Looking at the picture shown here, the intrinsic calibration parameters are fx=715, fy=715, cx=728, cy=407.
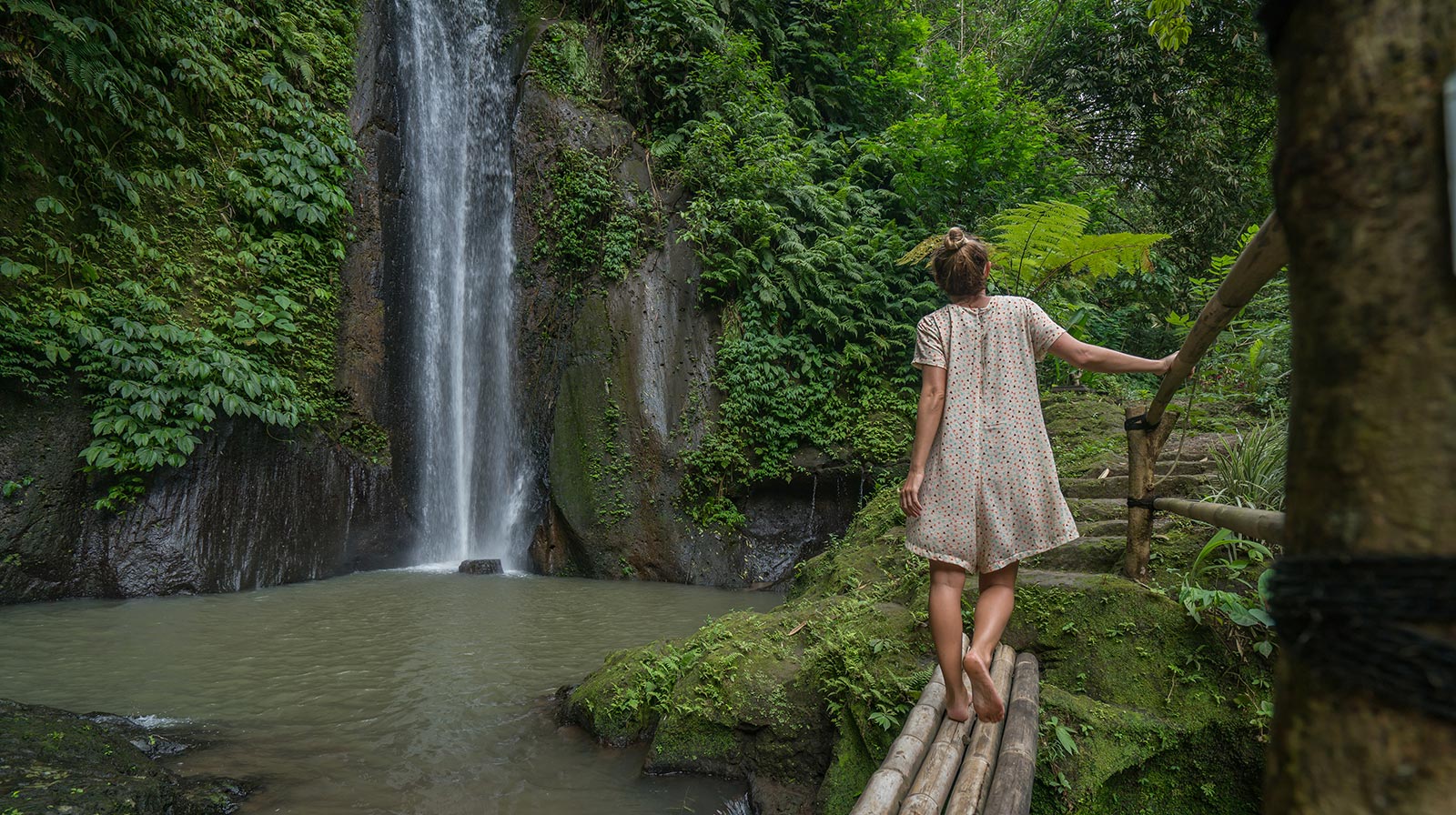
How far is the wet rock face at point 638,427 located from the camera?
29.6 ft

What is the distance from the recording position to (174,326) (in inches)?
292

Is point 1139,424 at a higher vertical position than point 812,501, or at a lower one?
higher

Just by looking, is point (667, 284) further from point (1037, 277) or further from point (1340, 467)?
point (1340, 467)

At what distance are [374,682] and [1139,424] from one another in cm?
470

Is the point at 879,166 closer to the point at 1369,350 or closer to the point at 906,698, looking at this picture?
the point at 906,698

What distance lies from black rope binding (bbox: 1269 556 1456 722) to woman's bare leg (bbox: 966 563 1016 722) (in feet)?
5.67

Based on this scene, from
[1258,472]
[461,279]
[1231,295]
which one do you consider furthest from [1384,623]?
[461,279]

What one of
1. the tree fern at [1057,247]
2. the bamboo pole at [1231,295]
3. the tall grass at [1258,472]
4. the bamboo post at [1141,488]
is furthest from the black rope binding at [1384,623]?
the tree fern at [1057,247]

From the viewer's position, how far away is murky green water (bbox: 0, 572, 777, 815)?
10.7 ft

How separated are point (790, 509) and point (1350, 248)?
8913 mm

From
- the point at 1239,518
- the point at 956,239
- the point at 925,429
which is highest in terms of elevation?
the point at 956,239

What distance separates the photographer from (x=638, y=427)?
30.6 ft

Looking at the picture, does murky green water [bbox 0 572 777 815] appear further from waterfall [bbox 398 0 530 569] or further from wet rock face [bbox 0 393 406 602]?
waterfall [bbox 398 0 530 569]

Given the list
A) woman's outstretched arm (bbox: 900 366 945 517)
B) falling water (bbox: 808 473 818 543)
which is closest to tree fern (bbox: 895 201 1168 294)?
falling water (bbox: 808 473 818 543)
